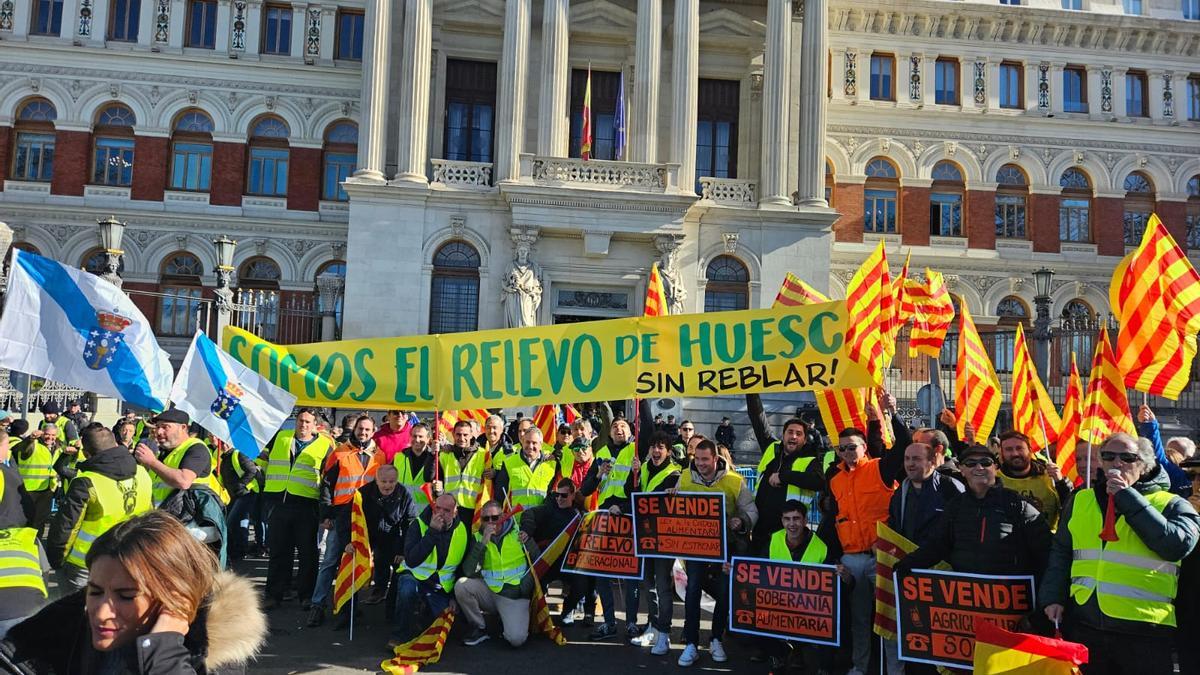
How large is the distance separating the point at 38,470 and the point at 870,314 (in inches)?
378

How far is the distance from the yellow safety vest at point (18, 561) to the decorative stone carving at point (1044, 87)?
34.1 meters

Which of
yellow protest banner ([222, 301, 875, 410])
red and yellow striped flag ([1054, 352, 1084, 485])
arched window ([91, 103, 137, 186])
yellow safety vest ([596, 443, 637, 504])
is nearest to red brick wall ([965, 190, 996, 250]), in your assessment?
red and yellow striped flag ([1054, 352, 1084, 485])

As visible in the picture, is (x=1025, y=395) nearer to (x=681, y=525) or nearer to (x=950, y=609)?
(x=681, y=525)

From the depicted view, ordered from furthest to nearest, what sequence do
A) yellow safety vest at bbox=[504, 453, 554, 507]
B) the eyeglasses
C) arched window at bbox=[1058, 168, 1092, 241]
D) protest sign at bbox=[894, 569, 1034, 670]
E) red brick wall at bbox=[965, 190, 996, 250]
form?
arched window at bbox=[1058, 168, 1092, 241] → red brick wall at bbox=[965, 190, 996, 250] → yellow safety vest at bbox=[504, 453, 554, 507] → the eyeglasses → protest sign at bbox=[894, 569, 1034, 670]

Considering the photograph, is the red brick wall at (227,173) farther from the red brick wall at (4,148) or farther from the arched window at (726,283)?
the arched window at (726,283)

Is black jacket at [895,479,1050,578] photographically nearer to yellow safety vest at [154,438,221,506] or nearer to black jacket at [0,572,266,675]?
black jacket at [0,572,266,675]

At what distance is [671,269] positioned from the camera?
83.5ft

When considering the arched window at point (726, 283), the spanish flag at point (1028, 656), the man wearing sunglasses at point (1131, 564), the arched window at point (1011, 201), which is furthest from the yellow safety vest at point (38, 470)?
the arched window at point (1011, 201)

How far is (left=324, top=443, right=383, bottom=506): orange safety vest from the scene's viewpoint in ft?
32.4

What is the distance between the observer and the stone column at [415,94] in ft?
83.0

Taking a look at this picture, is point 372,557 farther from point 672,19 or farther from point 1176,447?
point 672,19

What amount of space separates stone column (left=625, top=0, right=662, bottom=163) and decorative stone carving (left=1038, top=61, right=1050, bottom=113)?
15.4m

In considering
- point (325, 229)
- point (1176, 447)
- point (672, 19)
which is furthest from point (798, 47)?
point (1176, 447)

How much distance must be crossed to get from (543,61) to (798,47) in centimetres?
892
